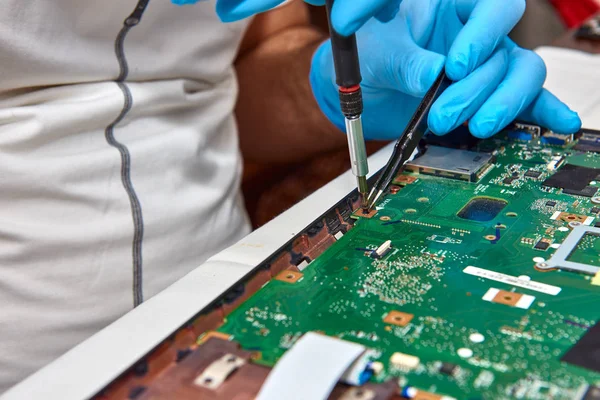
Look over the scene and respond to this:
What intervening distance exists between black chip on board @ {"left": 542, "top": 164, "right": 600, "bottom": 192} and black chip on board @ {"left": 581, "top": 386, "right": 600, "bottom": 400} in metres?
0.39

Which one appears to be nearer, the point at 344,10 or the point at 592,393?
the point at 592,393

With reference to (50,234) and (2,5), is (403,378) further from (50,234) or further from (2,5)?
(2,5)

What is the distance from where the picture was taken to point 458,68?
3.10 feet

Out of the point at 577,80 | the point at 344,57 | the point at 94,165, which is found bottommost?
the point at 577,80

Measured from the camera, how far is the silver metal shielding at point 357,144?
858mm

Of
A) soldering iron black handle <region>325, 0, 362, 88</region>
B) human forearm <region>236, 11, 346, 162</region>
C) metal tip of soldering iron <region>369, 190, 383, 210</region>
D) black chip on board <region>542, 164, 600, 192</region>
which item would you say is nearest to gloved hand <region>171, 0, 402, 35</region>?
soldering iron black handle <region>325, 0, 362, 88</region>

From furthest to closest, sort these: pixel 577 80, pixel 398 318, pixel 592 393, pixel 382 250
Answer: pixel 577 80
pixel 382 250
pixel 398 318
pixel 592 393

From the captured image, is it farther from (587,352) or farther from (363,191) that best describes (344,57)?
(587,352)

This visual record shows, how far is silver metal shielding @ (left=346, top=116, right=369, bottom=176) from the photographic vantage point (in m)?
0.86

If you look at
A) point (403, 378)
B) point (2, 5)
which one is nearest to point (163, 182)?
point (2, 5)

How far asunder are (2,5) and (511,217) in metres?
0.73

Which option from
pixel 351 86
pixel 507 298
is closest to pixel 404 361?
pixel 507 298

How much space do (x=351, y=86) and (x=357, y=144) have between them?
80 millimetres

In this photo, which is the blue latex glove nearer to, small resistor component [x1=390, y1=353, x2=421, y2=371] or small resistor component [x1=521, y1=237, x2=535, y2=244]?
small resistor component [x1=521, y1=237, x2=535, y2=244]
